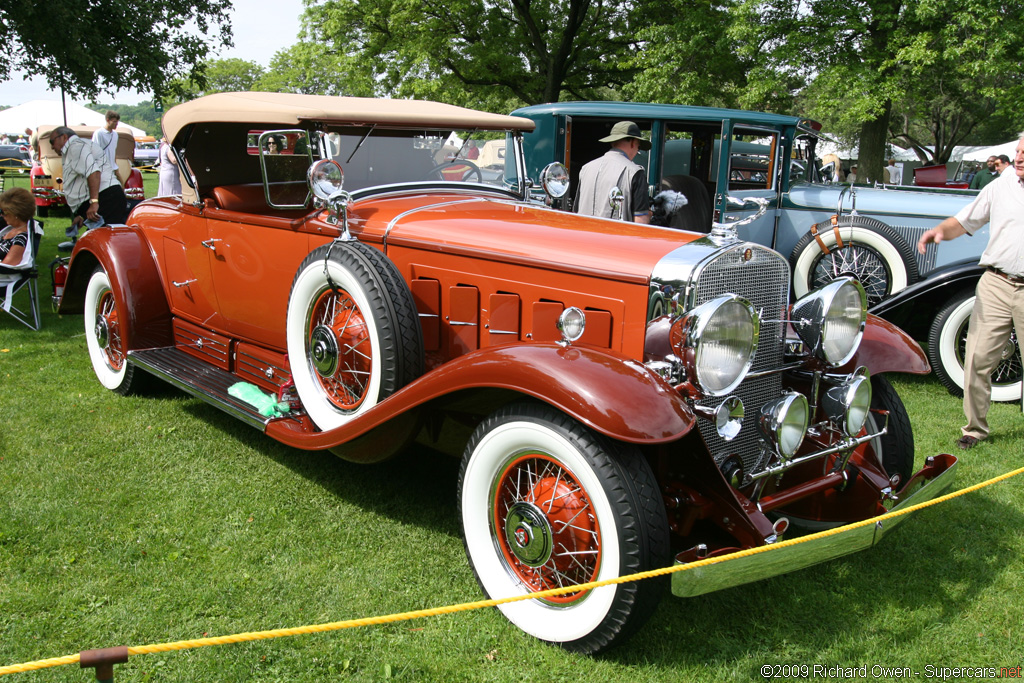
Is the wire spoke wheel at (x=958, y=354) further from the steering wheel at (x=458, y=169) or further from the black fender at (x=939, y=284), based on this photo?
the steering wheel at (x=458, y=169)

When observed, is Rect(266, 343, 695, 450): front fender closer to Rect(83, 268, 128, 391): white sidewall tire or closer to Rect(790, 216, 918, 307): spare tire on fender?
Rect(83, 268, 128, 391): white sidewall tire

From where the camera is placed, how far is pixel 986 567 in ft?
10.9

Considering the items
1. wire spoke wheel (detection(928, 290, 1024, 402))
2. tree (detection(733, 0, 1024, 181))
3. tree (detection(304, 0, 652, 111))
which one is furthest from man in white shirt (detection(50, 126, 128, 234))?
tree (detection(733, 0, 1024, 181))

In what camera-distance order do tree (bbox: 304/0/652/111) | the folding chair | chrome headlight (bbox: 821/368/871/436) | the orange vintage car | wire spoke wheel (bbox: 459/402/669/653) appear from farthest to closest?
1. tree (bbox: 304/0/652/111)
2. the folding chair
3. chrome headlight (bbox: 821/368/871/436)
4. the orange vintage car
5. wire spoke wheel (bbox: 459/402/669/653)

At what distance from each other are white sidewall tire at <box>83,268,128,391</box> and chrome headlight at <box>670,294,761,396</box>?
415cm

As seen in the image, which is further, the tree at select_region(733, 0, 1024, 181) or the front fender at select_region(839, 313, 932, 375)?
the tree at select_region(733, 0, 1024, 181)

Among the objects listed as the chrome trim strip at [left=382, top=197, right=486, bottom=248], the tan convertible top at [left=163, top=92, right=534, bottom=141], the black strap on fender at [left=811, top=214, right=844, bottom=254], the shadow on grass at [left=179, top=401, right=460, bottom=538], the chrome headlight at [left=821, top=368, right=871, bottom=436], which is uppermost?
the tan convertible top at [left=163, top=92, right=534, bottom=141]

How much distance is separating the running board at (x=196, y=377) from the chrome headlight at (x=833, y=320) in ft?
8.30

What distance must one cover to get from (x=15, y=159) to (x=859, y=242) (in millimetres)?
35551

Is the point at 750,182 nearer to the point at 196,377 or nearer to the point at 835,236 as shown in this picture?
the point at 835,236

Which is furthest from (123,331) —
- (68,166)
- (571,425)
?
(68,166)

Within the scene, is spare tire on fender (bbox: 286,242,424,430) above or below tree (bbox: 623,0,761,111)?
below

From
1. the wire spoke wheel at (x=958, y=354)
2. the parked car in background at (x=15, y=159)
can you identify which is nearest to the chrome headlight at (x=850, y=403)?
the wire spoke wheel at (x=958, y=354)

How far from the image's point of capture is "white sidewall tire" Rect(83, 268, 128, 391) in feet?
17.4
